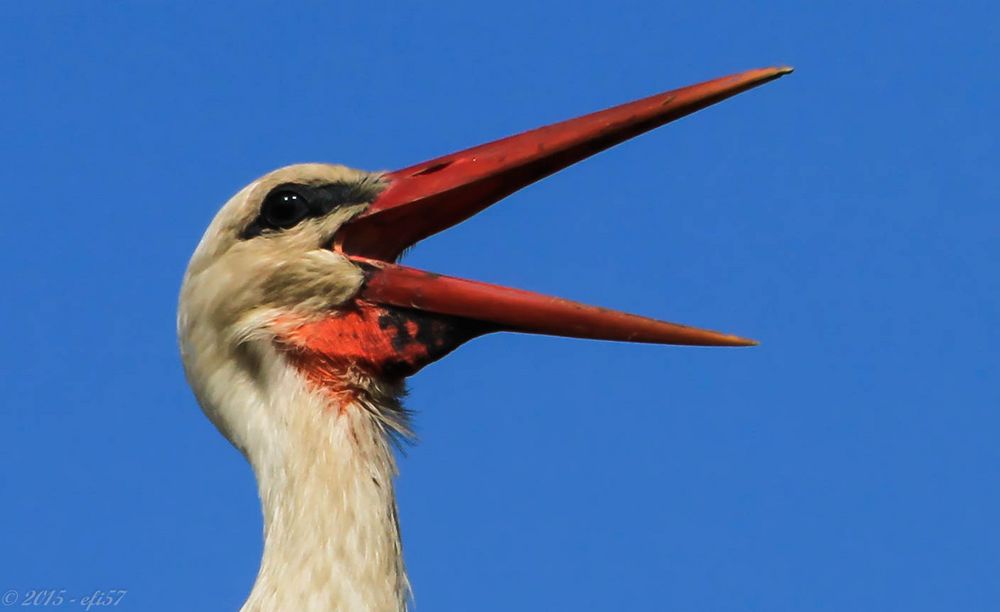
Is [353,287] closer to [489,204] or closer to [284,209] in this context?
[284,209]

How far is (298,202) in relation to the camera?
5.12 m

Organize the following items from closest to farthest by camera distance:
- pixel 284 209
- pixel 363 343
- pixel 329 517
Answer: pixel 329 517 < pixel 363 343 < pixel 284 209

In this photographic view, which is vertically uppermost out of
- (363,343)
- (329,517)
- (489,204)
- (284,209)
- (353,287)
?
(284,209)

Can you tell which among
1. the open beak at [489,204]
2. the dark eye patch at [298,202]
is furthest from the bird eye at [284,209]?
the open beak at [489,204]

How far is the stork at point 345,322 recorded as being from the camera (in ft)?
15.4

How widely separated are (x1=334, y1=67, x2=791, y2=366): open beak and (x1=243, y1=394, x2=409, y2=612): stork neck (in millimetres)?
388

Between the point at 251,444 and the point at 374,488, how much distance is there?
38cm

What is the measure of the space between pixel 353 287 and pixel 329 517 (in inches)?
26.8

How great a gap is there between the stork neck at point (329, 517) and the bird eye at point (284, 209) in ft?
1.82

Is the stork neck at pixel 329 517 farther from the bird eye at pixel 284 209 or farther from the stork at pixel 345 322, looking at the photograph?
the bird eye at pixel 284 209

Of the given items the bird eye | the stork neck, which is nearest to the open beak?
the bird eye

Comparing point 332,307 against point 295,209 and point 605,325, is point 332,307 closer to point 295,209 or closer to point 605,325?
point 295,209

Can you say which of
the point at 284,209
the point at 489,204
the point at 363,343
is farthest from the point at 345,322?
the point at 489,204

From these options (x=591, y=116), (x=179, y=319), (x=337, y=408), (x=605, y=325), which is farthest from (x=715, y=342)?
(x=179, y=319)
